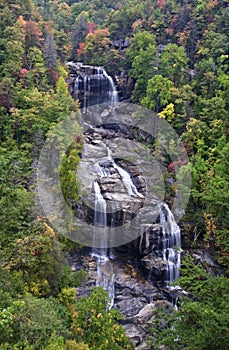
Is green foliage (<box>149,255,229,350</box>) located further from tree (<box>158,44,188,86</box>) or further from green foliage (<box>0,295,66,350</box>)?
tree (<box>158,44,188,86</box>)

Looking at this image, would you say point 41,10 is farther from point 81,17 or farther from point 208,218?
point 208,218

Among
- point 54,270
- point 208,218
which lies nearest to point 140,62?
point 208,218

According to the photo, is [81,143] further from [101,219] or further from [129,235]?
[129,235]

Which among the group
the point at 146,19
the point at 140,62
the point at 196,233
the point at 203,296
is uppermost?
the point at 146,19

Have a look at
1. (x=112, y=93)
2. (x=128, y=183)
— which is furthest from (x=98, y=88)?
(x=128, y=183)

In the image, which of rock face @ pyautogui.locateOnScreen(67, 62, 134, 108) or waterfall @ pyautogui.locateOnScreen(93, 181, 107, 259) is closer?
waterfall @ pyautogui.locateOnScreen(93, 181, 107, 259)

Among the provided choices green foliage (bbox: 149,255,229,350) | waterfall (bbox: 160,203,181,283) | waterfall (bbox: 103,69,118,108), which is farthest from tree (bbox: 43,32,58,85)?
green foliage (bbox: 149,255,229,350)

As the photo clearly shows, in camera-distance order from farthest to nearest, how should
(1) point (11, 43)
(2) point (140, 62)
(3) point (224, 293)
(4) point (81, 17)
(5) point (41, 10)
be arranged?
(5) point (41, 10) → (4) point (81, 17) → (2) point (140, 62) → (1) point (11, 43) → (3) point (224, 293)
